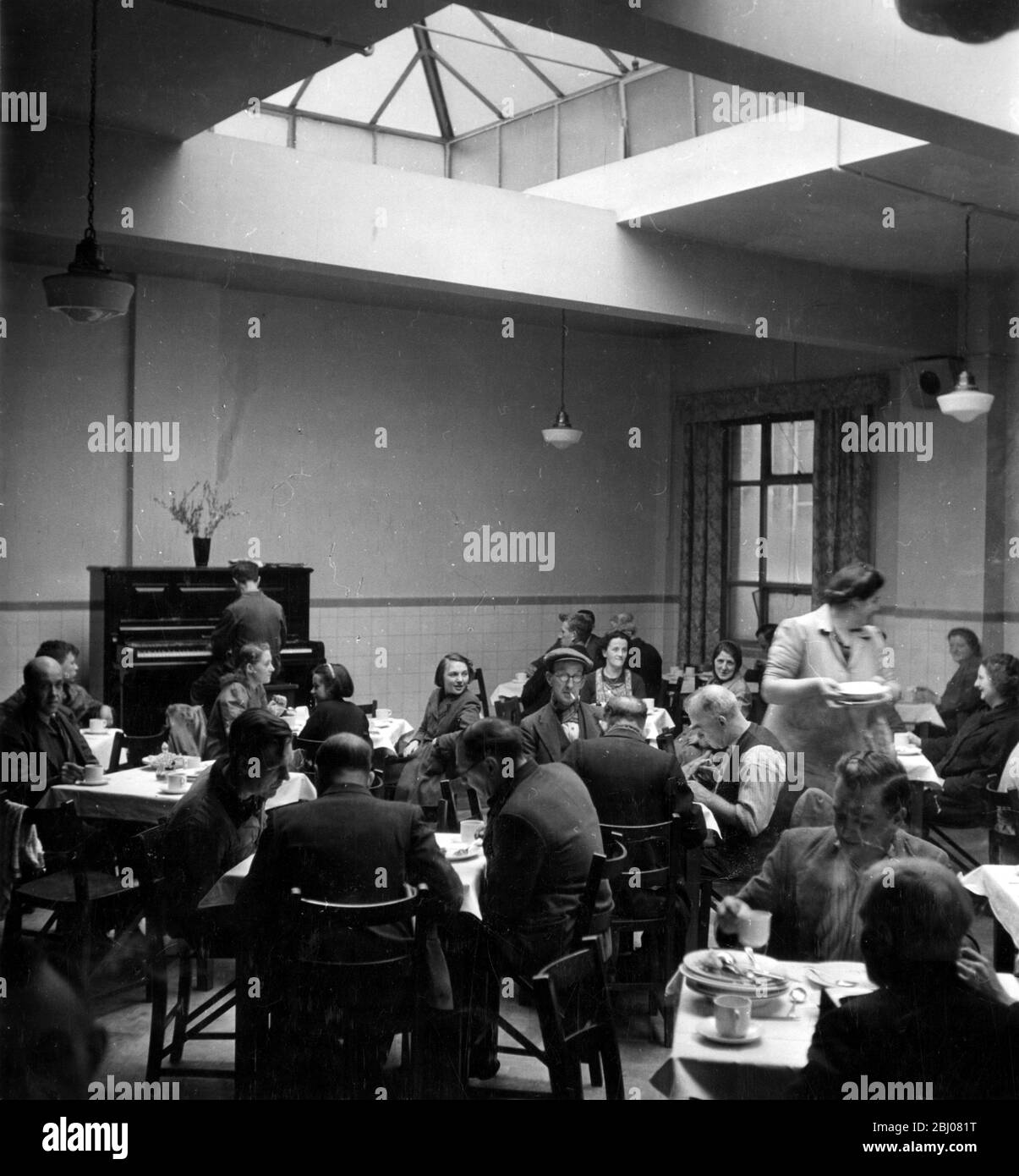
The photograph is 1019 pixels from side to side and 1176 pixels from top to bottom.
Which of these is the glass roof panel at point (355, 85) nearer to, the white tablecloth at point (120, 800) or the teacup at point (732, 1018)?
the white tablecloth at point (120, 800)

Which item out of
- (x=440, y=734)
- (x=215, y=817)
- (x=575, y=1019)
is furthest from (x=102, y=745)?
(x=575, y=1019)

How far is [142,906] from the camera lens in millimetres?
4547

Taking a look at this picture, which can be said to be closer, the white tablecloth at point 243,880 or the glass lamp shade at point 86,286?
the white tablecloth at point 243,880

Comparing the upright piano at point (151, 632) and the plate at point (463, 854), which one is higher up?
the upright piano at point (151, 632)

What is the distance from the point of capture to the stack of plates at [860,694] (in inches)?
163

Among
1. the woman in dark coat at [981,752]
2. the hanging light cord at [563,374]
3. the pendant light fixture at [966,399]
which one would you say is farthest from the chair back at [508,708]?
the hanging light cord at [563,374]

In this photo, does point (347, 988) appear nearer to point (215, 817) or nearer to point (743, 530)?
point (215, 817)

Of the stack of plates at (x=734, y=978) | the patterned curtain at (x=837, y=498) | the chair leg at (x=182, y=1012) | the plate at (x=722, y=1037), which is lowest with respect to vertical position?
the chair leg at (x=182, y=1012)

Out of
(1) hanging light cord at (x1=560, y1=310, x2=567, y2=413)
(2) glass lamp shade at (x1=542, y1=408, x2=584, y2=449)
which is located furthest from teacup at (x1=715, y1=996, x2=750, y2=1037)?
(1) hanging light cord at (x1=560, y1=310, x2=567, y2=413)

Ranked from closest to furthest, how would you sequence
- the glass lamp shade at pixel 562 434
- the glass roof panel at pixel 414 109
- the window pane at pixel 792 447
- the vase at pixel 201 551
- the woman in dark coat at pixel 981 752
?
the woman in dark coat at pixel 981 752
the glass roof panel at pixel 414 109
the vase at pixel 201 551
the glass lamp shade at pixel 562 434
the window pane at pixel 792 447

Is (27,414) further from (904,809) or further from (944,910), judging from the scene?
(944,910)

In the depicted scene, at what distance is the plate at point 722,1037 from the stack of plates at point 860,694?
67.0 inches

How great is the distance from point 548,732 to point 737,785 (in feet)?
3.48
